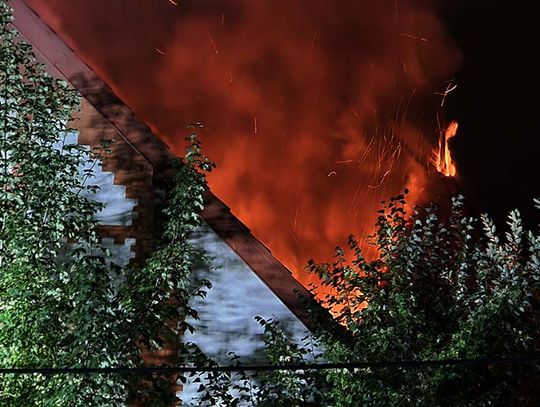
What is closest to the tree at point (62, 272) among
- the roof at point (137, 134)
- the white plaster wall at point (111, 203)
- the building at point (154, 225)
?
the white plaster wall at point (111, 203)

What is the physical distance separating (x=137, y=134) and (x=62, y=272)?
7.72 ft

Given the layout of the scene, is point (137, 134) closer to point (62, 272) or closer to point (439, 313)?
point (62, 272)

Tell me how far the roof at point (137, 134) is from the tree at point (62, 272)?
2.13 ft

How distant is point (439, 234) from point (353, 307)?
130 centimetres

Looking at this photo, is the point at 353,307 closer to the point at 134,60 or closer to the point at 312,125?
the point at 134,60

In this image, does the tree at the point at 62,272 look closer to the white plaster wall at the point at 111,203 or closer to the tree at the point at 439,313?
the white plaster wall at the point at 111,203

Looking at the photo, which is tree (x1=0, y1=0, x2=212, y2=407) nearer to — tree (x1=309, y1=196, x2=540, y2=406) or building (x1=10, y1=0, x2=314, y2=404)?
building (x1=10, y1=0, x2=314, y2=404)

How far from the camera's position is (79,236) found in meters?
8.72

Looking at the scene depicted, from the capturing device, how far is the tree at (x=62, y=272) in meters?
7.80

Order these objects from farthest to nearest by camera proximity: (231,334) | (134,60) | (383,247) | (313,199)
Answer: (313,199) → (134,60) → (231,334) → (383,247)

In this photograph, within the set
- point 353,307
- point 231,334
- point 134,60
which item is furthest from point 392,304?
point 134,60

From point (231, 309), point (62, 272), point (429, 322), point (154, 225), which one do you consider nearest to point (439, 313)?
point (429, 322)

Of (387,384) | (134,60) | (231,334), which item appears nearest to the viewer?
(387,384)

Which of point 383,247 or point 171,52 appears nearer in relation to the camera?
point 383,247
